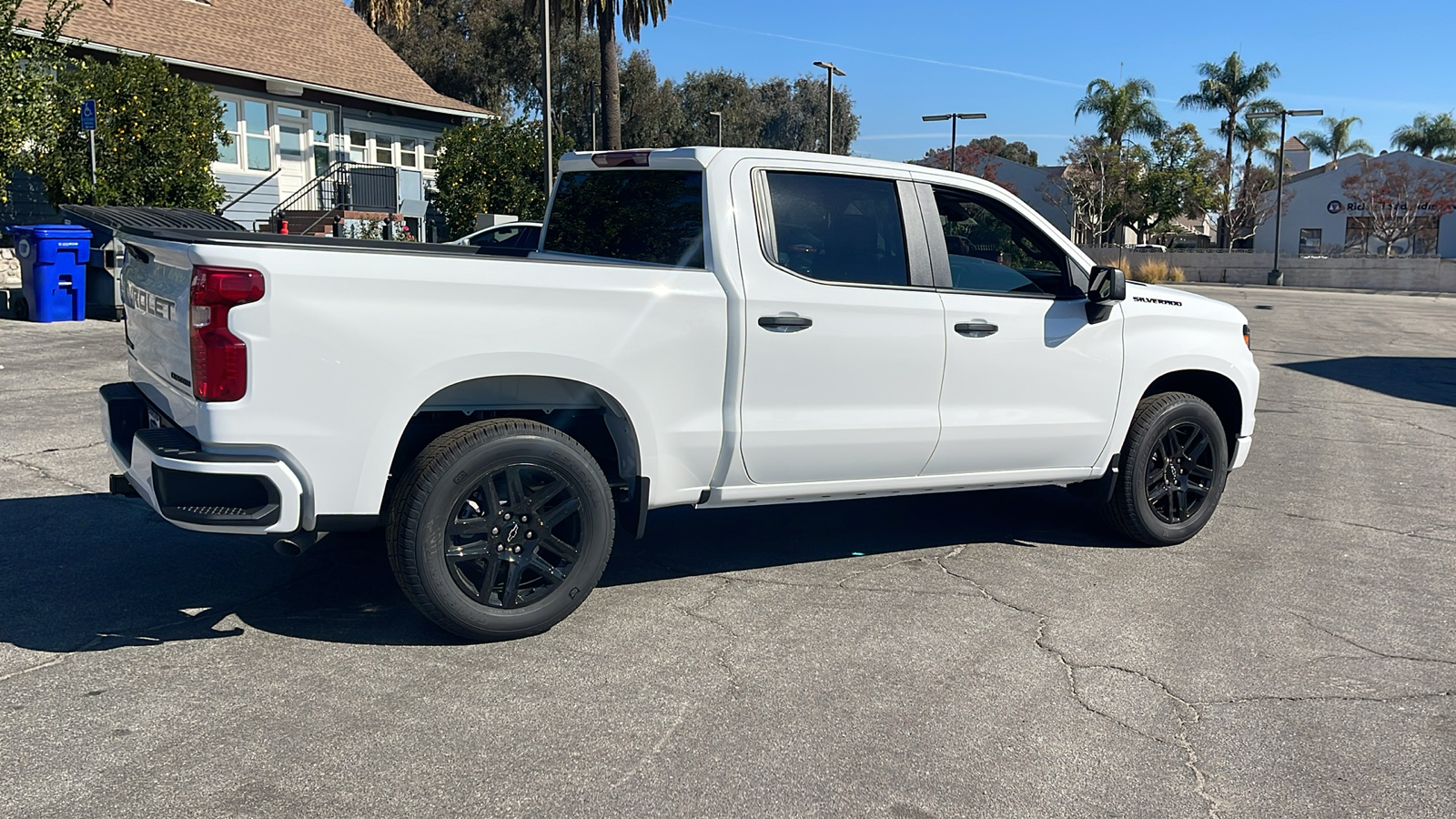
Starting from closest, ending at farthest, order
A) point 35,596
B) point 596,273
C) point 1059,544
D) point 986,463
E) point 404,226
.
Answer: point 596,273
point 35,596
point 986,463
point 1059,544
point 404,226

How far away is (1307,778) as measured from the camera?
3623mm

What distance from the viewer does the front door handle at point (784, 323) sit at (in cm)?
491

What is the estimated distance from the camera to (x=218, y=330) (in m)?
3.96

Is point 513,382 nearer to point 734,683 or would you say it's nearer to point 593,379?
point 593,379

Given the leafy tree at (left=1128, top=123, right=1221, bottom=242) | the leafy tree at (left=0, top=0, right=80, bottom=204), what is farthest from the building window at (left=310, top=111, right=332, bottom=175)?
the leafy tree at (left=1128, top=123, right=1221, bottom=242)

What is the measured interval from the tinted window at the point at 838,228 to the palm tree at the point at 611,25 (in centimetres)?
2458

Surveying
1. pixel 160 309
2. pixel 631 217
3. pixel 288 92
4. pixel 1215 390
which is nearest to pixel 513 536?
pixel 160 309

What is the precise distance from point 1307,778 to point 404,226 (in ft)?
94.8

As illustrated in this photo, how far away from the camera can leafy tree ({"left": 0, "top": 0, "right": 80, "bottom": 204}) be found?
50.7 feet

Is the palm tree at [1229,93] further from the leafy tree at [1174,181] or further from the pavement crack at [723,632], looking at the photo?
the pavement crack at [723,632]

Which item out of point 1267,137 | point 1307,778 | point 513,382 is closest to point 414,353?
point 513,382

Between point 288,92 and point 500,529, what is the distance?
26.5 metres

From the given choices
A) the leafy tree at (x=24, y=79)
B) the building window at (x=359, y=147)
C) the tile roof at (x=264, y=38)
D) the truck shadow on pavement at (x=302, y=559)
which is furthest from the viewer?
the building window at (x=359, y=147)

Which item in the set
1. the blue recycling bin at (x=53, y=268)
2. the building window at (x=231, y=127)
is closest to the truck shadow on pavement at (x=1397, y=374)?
the blue recycling bin at (x=53, y=268)
